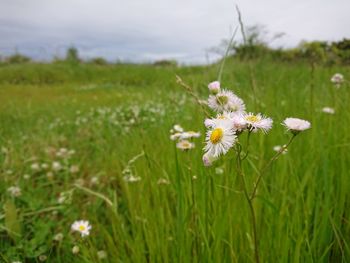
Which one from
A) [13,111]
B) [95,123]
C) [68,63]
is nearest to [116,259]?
[95,123]

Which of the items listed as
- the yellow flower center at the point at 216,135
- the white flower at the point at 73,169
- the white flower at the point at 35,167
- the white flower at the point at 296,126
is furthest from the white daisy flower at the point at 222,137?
the white flower at the point at 35,167

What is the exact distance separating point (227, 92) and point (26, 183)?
1645 mm

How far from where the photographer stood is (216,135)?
0.57 meters

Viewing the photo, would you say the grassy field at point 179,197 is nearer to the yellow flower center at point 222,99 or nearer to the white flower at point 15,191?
the white flower at point 15,191

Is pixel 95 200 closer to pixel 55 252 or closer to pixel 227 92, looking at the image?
pixel 55 252

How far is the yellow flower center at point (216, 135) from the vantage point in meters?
0.57

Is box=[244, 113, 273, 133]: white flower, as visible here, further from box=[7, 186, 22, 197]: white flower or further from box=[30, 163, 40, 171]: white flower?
box=[30, 163, 40, 171]: white flower

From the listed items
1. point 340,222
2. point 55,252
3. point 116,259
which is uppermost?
point 340,222

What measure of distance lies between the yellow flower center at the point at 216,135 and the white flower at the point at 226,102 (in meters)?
0.11

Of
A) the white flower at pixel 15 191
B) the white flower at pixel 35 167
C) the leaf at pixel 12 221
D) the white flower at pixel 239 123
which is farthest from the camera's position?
the white flower at pixel 35 167

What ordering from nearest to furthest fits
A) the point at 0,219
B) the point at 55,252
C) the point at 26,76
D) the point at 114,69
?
the point at 55,252 < the point at 0,219 < the point at 26,76 < the point at 114,69

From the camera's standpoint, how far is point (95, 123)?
3.60 m

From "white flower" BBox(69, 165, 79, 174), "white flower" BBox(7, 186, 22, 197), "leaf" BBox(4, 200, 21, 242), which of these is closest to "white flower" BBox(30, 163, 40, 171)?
"white flower" BBox(69, 165, 79, 174)

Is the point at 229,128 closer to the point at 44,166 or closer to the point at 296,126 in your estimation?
the point at 296,126
